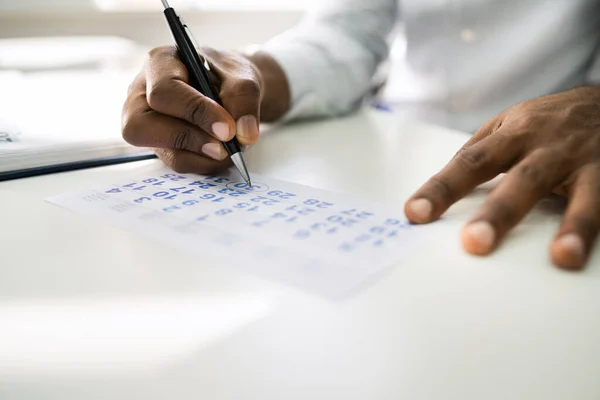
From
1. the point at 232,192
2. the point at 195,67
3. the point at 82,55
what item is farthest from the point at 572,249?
the point at 82,55

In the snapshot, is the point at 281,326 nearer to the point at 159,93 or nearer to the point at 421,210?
the point at 421,210

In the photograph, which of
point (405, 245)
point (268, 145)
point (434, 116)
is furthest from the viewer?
point (434, 116)

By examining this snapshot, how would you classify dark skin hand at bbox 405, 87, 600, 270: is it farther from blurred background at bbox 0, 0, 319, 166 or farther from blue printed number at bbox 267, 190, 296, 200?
blurred background at bbox 0, 0, 319, 166

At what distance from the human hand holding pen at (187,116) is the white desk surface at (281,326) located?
132 mm

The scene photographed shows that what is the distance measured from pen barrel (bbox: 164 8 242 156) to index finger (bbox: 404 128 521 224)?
18 cm

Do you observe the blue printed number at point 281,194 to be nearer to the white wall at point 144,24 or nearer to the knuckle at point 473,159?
the knuckle at point 473,159

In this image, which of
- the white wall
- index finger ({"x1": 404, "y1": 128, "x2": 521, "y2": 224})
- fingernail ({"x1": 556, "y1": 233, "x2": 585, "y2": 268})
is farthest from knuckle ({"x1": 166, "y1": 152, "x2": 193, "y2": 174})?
the white wall

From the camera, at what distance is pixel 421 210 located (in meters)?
0.38

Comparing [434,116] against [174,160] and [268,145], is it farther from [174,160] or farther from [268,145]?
[174,160]

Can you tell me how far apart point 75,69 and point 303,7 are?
0.65 m

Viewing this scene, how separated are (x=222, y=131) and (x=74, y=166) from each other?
7.2 inches

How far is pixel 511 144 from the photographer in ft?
1.41

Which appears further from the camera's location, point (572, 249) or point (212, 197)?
point (212, 197)

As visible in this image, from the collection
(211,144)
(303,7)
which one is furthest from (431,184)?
(303,7)
